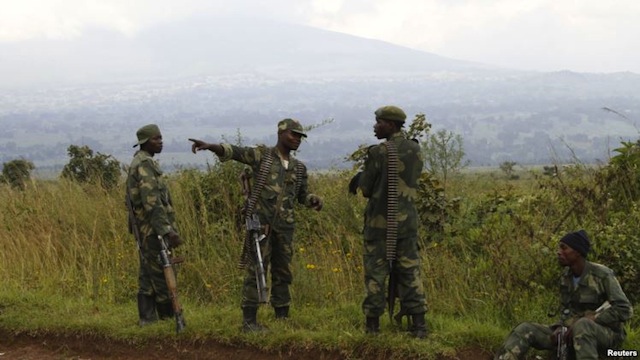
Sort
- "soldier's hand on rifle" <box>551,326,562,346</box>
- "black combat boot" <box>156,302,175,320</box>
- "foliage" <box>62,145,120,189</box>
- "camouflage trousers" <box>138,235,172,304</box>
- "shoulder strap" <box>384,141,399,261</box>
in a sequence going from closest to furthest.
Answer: "soldier's hand on rifle" <box>551,326,562,346</box> < "shoulder strap" <box>384,141,399,261</box> < "camouflage trousers" <box>138,235,172,304</box> < "black combat boot" <box>156,302,175,320</box> < "foliage" <box>62,145,120,189</box>

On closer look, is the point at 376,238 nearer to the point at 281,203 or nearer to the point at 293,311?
the point at 281,203

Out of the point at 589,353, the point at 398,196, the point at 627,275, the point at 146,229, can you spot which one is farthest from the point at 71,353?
the point at 627,275

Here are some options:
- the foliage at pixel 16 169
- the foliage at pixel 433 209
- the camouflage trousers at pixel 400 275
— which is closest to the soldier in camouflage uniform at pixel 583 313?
the camouflage trousers at pixel 400 275

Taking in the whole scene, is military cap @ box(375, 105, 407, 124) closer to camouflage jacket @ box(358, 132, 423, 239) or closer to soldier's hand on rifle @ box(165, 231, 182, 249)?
camouflage jacket @ box(358, 132, 423, 239)

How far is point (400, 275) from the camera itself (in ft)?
20.2

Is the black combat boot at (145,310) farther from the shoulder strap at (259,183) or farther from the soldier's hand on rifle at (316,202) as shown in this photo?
the soldier's hand on rifle at (316,202)

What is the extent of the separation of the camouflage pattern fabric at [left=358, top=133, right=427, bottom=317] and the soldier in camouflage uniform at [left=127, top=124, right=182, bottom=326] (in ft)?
6.48

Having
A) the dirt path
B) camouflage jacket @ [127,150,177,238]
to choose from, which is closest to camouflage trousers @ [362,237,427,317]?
the dirt path

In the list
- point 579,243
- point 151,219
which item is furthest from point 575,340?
point 151,219

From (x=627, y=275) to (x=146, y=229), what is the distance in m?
4.76

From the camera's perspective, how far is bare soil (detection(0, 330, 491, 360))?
6211mm

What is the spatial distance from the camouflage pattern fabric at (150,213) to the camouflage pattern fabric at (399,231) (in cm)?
206

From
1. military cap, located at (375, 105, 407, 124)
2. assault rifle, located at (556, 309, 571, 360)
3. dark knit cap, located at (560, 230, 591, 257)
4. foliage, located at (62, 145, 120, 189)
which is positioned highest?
military cap, located at (375, 105, 407, 124)

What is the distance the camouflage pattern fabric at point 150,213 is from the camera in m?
6.58
